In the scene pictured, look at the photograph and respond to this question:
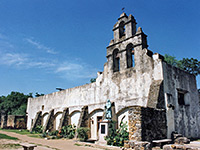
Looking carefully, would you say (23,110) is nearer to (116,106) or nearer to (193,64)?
(116,106)

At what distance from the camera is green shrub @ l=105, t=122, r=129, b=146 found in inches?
412

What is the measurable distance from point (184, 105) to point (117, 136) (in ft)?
16.4

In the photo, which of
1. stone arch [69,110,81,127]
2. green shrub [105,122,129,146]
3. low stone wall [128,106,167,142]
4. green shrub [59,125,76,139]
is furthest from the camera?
stone arch [69,110,81,127]

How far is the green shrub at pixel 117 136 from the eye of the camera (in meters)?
10.5

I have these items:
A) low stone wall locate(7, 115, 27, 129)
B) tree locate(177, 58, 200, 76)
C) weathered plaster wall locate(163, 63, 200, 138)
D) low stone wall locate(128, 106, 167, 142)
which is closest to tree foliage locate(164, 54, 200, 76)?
tree locate(177, 58, 200, 76)

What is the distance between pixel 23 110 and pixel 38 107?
25.2ft

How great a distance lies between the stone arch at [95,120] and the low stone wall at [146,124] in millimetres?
5689

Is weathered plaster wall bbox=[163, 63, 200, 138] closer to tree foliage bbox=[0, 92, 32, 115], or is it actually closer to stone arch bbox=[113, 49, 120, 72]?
stone arch bbox=[113, 49, 120, 72]

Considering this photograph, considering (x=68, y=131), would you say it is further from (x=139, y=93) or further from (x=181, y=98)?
(x=181, y=98)

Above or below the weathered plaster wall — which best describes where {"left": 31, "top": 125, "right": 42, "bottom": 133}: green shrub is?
below

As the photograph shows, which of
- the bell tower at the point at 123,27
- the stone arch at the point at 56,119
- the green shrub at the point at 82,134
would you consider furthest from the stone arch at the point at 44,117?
the bell tower at the point at 123,27

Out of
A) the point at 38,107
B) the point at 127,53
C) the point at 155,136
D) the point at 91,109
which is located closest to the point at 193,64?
the point at 127,53

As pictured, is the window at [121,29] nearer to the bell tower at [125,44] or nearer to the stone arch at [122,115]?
the bell tower at [125,44]

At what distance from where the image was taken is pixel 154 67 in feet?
36.7
